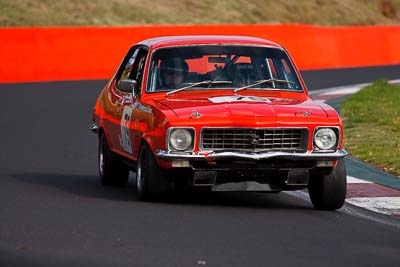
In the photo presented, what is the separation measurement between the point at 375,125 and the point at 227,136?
365 inches

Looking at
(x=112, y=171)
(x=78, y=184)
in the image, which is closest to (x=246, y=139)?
(x=112, y=171)

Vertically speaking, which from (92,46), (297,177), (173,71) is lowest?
(92,46)

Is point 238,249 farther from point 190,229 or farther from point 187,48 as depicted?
point 187,48

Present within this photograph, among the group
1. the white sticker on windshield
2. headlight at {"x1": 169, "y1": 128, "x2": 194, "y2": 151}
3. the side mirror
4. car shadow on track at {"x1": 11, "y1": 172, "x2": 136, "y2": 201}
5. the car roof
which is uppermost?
the car roof

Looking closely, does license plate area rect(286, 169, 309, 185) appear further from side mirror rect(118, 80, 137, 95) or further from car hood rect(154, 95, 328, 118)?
side mirror rect(118, 80, 137, 95)

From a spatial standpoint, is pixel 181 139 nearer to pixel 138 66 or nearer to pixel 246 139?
pixel 246 139

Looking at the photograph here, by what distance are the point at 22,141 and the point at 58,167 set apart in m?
3.10

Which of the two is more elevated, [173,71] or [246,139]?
[173,71]

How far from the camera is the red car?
11.2 metres

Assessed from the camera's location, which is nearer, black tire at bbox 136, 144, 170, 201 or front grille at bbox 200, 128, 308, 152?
front grille at bbox 200, 128, 308, 152

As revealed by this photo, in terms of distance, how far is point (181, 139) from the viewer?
37.0 feet

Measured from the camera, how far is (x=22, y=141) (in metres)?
18.1

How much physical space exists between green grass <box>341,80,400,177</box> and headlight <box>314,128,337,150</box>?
338cm

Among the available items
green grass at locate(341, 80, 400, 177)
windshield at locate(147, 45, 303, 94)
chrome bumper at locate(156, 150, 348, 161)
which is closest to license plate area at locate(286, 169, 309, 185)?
chrome bumper at locate(156, 150, 348, 161)
